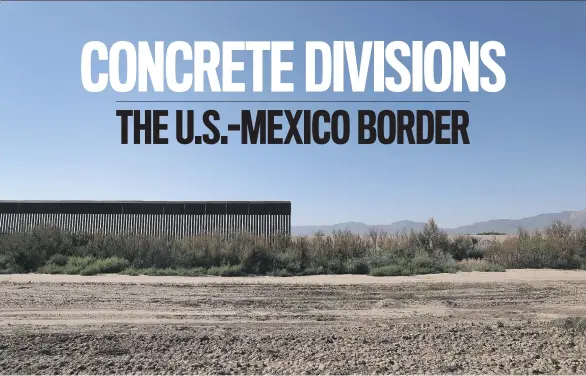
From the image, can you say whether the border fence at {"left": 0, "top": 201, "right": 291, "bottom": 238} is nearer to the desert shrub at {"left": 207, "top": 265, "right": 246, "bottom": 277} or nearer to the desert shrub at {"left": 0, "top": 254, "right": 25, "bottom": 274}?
the desert shrub at {"left": 0, "top": 254, "right": 25, "bottom": 274}

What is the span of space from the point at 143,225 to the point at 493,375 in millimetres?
22251

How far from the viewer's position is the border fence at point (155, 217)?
89.8 ft

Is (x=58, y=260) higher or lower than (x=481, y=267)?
higher

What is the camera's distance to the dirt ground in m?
8.44

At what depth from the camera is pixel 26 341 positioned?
951 cm

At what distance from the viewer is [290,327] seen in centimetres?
1112

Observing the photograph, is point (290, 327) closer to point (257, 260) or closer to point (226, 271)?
point (226, 271)

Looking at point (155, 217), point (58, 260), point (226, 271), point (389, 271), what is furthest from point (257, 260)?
point (155, 217)

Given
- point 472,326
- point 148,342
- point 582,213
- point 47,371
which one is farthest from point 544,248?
point 582,213

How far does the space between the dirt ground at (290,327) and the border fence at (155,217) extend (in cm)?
948

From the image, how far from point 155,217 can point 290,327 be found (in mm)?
17945

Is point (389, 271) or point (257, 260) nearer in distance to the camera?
point (389, 271)

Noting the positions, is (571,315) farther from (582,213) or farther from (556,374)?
(582,213)

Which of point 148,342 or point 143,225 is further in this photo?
point 143,225
